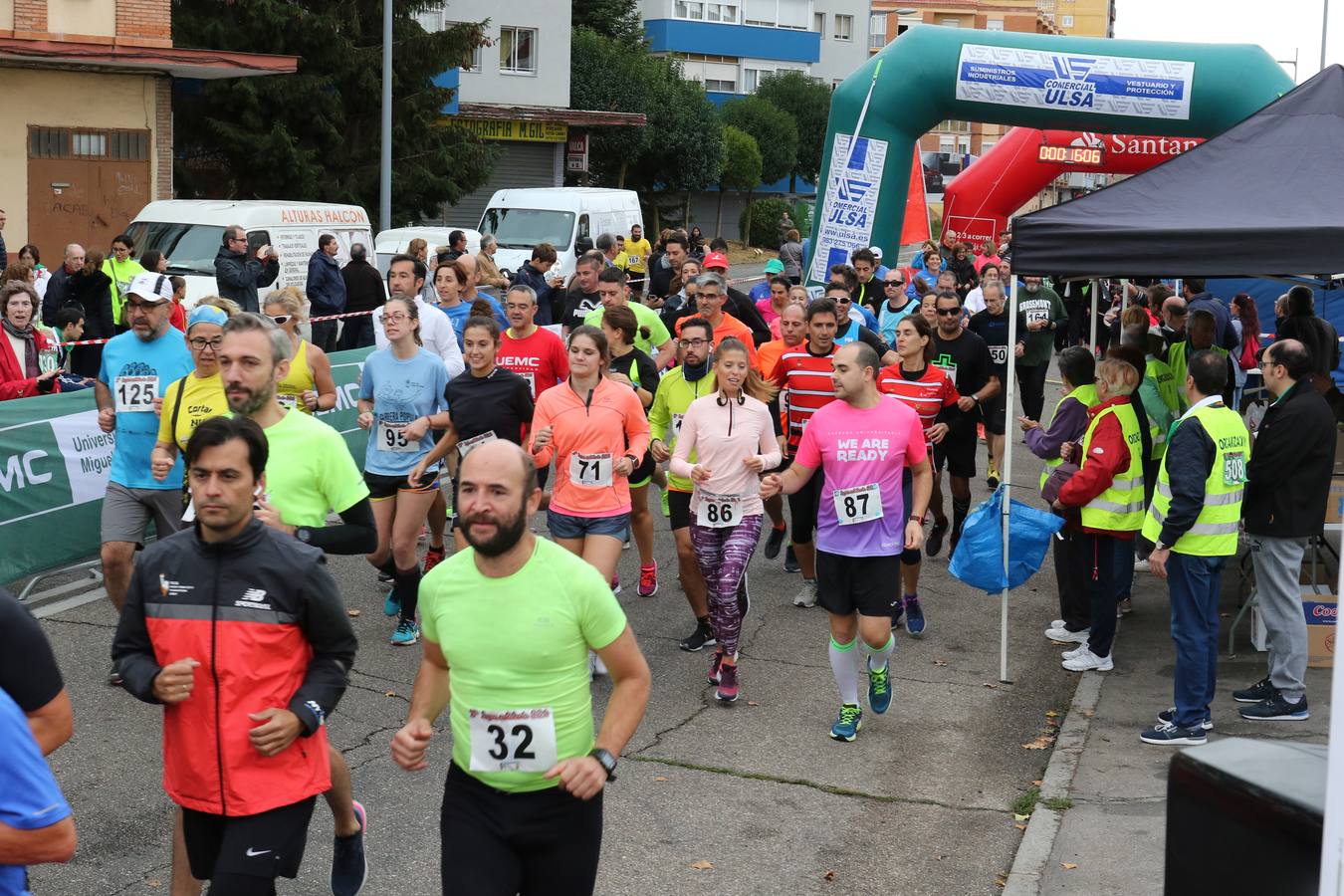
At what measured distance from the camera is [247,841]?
4.25m

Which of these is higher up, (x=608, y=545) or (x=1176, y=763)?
(x=1176, y=763)

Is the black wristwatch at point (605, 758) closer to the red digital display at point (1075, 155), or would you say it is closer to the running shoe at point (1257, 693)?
the running shoe at point (1257, 693)

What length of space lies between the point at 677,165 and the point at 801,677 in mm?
47489

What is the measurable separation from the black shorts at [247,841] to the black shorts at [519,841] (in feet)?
1.59

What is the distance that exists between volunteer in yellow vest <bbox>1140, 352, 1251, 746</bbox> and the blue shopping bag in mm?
1057

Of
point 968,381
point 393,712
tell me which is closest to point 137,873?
point 393,712

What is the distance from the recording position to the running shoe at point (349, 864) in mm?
5312

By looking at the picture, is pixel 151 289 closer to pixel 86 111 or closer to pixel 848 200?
pixel 848 200

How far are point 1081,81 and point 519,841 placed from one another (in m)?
12.6

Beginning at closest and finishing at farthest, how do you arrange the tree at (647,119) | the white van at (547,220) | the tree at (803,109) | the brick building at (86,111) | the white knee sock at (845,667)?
1. the white knee sock at (845,667)
2. the brick building at (86,111)
3. the white van at (547,220)
4. the tree at (647,119)
5. the tree at (803,109)

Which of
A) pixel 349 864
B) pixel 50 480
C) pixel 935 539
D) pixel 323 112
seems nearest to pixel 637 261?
pixel 323 112

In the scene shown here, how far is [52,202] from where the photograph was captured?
25.2 m

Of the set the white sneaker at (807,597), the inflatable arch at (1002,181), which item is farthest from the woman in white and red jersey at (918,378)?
the inflatable arch at (1002,181)

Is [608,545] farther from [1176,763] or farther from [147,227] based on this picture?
[147,227]
